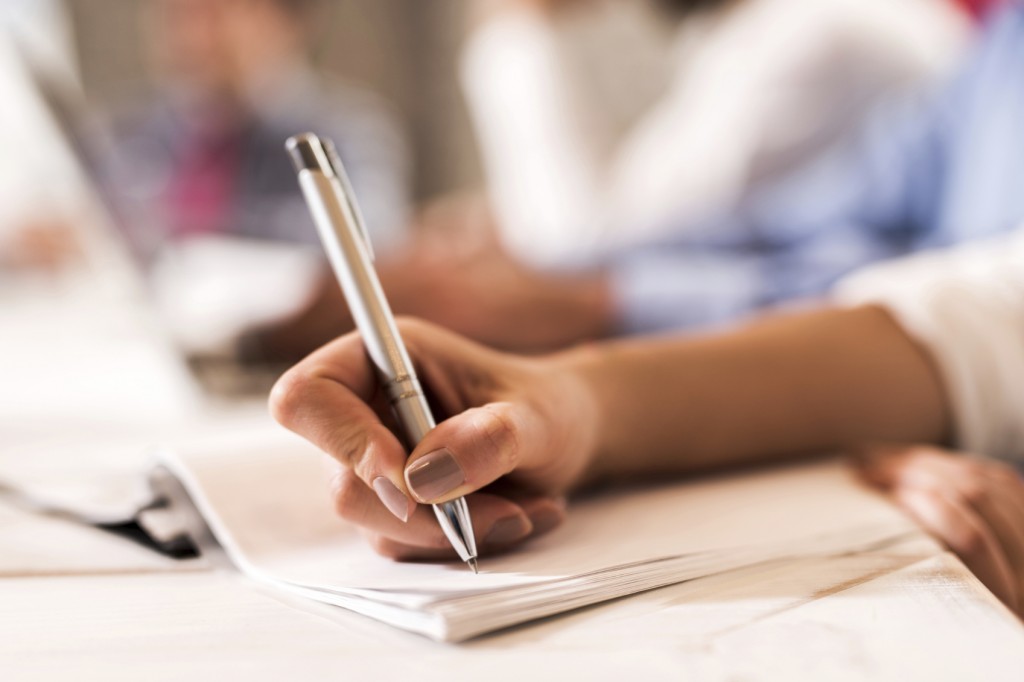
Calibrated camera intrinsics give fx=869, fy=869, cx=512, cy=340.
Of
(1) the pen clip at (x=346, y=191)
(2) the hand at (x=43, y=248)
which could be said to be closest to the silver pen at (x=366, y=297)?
(1) the pen clip at (x=346, y=191)

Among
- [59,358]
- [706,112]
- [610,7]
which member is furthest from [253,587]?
[610,7]

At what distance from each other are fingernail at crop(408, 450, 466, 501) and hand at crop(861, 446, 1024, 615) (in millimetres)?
179

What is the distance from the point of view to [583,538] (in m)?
0.30

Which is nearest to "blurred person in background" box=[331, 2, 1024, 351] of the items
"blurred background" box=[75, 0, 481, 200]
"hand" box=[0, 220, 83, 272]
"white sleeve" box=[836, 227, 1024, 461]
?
"white sleeve" box=[836, 227, 1024, 461]

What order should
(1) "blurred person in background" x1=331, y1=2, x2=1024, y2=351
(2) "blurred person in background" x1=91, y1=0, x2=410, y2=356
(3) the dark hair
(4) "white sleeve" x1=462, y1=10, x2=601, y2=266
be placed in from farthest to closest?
(2) "blurred person in background" x1=91, y1=0, x2=410, y2=356, (4) "white sleeve" x1=462, y1=10, x2=601, y2=266, (3) the dark hair, (1) "blurred person in background" x1=331, y1=2, x2=1024, y2=351

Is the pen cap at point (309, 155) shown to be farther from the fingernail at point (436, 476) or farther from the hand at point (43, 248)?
the hand at point (43, 248)

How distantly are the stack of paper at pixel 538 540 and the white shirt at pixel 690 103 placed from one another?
0.62 m

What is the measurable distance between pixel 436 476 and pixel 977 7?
3.51ft

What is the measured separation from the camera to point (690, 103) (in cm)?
120

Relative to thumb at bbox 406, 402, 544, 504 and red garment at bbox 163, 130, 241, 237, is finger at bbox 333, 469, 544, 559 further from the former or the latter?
red garment at bbox 163, 130, 241, 237

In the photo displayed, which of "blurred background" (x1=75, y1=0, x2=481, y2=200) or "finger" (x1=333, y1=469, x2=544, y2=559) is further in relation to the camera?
"blurred background" (x1=75, y1=0, x2=481, y2=200)

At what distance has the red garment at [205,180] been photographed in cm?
191

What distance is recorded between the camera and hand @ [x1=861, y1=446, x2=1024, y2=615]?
0.96ft

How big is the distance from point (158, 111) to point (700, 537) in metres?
2.06
